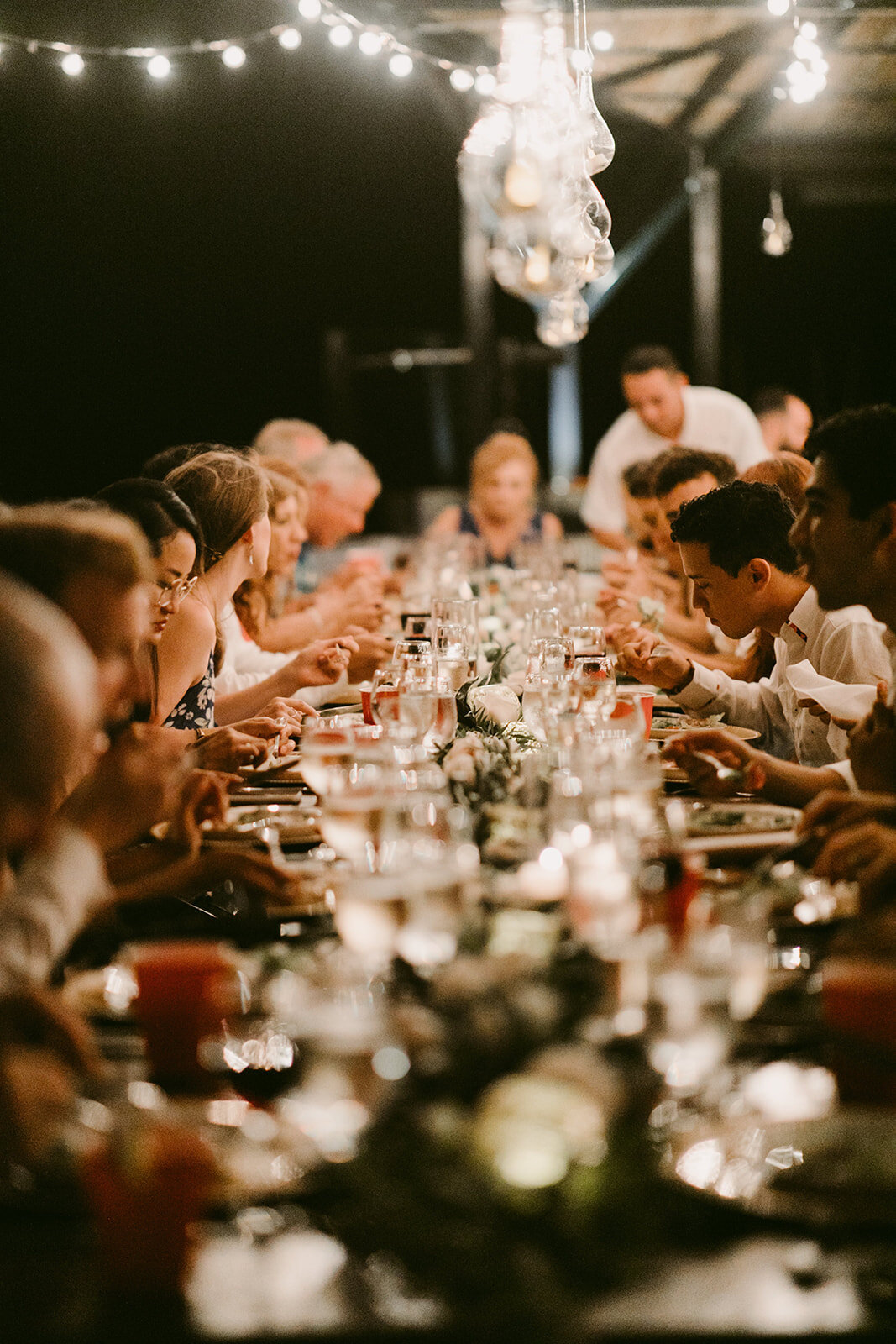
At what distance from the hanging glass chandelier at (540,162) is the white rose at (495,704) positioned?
0.98 m

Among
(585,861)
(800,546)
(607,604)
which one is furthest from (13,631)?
(607,604)

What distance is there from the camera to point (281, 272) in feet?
31.3

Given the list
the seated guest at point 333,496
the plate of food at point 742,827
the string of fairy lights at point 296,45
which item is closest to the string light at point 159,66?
the string of fairy lights at point 296,45

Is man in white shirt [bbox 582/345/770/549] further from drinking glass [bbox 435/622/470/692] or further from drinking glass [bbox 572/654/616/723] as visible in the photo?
drinking glass [bbox 572/654/616/723]

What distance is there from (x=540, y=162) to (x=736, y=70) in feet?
12.9

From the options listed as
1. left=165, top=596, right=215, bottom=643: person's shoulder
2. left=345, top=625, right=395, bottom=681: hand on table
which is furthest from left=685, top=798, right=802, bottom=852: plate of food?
left=345, top=625, right=395, bottom=681: hand on table

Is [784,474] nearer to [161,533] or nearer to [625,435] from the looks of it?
[161,533]

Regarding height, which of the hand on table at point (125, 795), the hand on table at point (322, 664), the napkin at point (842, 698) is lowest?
the hand on table at point (125, 795)

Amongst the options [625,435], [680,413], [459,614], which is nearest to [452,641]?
[459,614]

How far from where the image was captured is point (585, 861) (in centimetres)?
101

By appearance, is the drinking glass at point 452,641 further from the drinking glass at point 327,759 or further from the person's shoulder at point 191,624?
the drinking glass at point 327,759

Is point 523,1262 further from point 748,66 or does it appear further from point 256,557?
point 748,66

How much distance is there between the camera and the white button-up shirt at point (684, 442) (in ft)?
18.2

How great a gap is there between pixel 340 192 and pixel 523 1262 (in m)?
9.34
